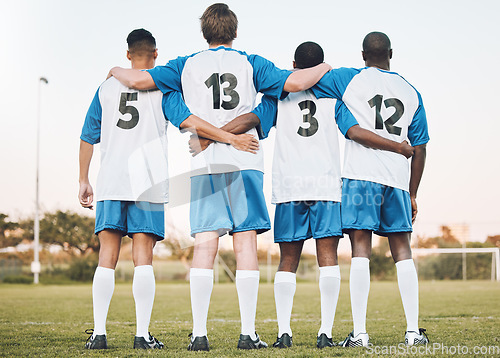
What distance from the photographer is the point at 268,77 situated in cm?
402

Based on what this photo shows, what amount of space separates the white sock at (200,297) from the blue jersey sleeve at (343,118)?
4.69ft

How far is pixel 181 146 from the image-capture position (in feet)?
14.9

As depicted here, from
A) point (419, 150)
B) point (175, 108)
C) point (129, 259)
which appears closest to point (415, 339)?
point (419, 150)

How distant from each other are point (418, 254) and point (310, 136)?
23284mm

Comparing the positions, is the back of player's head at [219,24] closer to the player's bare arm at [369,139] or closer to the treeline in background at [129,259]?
the player's bare arm at [369,139]

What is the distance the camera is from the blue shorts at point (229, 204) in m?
3.78

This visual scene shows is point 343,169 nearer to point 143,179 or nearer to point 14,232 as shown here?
point 143,179

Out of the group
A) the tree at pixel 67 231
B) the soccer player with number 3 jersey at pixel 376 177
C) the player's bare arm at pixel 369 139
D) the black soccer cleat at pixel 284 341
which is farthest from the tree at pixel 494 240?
the black soccer cleat at pixel 284 341

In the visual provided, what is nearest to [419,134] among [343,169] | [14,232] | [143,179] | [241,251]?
[343,169]

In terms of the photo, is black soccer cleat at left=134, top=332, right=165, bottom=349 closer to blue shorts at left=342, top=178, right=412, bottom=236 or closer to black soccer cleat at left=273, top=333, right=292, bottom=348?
black soccer cleat at left=273, top=333, right=292, bottom=348

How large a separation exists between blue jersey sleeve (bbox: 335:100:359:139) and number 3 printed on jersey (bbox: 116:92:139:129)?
151 centimetres

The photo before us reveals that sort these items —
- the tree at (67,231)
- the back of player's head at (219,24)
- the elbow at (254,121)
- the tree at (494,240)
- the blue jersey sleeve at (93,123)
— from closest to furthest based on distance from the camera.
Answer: the elbow at (254,121) → the back of player's head at (219,24) → the blue jersey sleeve at (93,123) → the tree at (494,240) → the tree at (67,231)

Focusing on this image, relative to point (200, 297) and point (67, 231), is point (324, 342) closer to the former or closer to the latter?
point (200, 297)

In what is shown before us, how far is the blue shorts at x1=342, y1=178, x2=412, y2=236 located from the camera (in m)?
3.93
